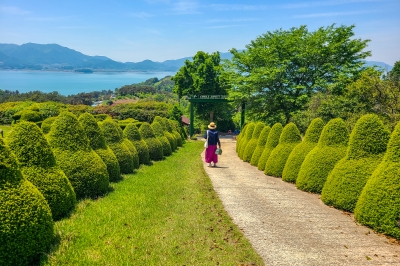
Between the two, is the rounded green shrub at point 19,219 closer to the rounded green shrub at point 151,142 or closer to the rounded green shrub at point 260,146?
the rounded green shrub at point 151,142

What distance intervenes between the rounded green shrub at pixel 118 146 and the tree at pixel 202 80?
103 feet

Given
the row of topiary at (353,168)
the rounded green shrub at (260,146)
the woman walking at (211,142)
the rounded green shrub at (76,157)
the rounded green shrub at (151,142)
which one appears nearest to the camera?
the row of topiary at (353,168)

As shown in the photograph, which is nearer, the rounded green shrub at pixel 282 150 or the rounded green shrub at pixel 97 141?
the rounded green shrub at pixel 97 141

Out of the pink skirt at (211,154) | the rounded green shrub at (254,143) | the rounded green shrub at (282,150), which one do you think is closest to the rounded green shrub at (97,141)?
the pink skirt at (211,154)

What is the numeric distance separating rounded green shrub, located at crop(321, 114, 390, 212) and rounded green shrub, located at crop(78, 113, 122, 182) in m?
6.97

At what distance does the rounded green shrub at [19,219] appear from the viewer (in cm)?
417

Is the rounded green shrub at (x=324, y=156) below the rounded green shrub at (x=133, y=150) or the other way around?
the other way around

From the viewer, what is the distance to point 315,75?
2594 cm

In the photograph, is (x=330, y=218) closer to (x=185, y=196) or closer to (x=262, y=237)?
(x=262, y=237)

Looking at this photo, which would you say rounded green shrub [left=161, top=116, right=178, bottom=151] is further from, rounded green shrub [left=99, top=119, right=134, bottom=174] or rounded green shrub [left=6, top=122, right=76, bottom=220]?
rounded green shrub [left=6, top=122, right=76, bottom=220]

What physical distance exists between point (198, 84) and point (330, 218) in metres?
36.9

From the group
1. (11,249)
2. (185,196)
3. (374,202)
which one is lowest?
(185,196)

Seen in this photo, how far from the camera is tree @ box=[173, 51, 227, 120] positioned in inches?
1689

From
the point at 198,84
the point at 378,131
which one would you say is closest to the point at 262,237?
→ the point at 378,131
